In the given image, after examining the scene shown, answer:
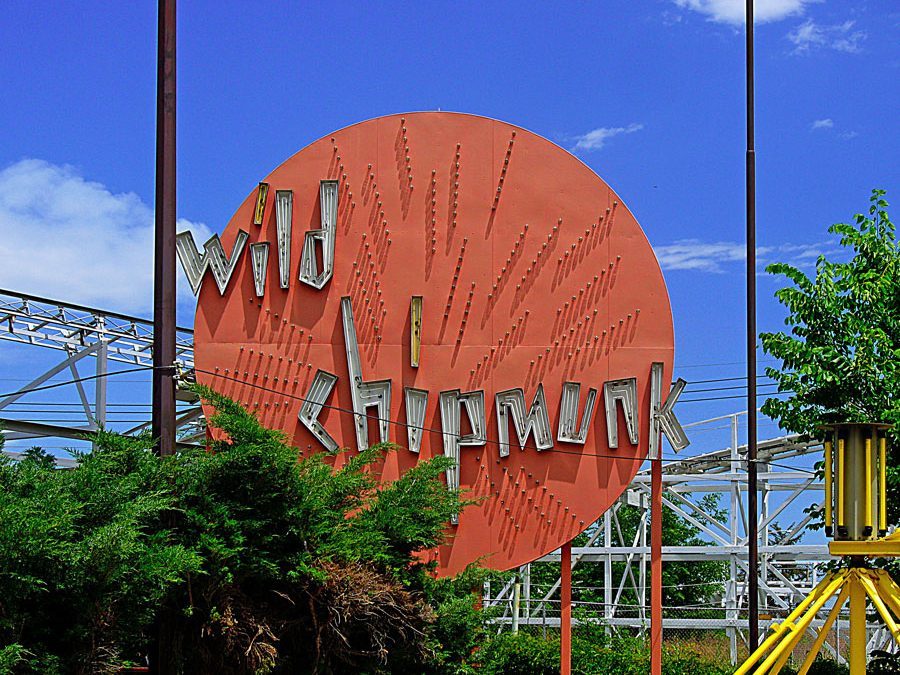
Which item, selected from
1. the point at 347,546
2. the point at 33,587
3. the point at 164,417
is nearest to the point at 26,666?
the point at 33,587

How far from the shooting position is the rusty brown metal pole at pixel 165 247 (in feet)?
32.6

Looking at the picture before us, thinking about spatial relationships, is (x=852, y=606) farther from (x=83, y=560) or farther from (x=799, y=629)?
(x=83, y=560)

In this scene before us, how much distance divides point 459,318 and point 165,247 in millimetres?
4408

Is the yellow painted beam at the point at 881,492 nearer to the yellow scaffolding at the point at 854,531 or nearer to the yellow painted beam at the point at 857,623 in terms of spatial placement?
the yellow scaffolding at the point at 854,531

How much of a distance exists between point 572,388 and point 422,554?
102 inches

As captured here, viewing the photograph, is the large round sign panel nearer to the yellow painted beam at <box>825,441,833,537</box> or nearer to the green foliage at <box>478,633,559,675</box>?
the yellow painted beam at <box>825,441,833,537</box>

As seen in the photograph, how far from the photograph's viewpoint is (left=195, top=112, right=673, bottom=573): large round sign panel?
1346cm

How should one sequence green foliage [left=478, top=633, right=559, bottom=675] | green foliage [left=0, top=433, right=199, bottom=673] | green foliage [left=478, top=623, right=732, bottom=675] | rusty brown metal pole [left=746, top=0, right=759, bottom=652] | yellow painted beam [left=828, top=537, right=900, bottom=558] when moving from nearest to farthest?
green foliage [left=0, top=433, right=199, bottom=673], yellow painted beam [left=828, top=537, right=900, bottom=558], rusty brown metal pole [left=746, top=0, right=759, bottom=652], green foliage [left=478, top=623, right=732, bottom=675], green foliage [left=478, top=633, right=559, bottom=675]

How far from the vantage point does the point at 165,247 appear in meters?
10.3

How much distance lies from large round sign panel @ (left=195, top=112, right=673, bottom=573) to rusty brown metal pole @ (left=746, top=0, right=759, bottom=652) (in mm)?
1186

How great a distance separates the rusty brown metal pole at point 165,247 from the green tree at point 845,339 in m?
7.70

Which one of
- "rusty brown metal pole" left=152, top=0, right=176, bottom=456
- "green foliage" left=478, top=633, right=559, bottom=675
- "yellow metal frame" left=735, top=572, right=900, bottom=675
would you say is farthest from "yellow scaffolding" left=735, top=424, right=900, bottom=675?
"green foliage" left=478, top=633, right=559, bottom=675

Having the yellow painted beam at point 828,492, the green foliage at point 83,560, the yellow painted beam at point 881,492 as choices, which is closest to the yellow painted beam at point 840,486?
the yellow painted beam at point 828,492

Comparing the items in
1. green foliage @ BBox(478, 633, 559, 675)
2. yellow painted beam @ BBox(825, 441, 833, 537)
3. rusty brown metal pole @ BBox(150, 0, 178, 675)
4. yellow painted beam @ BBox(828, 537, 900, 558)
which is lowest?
green foliage @ BBox(478, 633, 559, 675)
